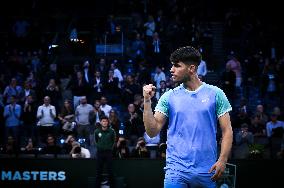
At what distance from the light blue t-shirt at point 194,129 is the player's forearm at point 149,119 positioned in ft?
0.75

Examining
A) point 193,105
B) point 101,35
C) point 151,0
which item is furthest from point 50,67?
point 193,105

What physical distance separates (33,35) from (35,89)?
6.52m

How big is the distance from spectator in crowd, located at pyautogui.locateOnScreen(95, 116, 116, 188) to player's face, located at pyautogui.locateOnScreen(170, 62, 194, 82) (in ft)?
28.7

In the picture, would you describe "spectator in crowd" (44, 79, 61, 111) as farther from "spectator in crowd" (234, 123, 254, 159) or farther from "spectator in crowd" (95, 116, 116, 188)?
"spectator in crowd" (234, 123, 254, 159)

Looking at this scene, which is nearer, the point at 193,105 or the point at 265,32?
the point at 193,105

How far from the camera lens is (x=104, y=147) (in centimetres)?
1471

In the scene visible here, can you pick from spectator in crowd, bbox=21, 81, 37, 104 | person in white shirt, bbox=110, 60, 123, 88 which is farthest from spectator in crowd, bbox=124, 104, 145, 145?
spectator in crowd, bbox=21, 81, 37, 104

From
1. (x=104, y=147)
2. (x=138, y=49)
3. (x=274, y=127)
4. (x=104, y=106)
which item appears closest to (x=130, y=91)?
(x=104, y=106)

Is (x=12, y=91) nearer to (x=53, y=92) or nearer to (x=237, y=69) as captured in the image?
(x=53, y=92)

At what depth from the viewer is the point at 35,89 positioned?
19.4 metres

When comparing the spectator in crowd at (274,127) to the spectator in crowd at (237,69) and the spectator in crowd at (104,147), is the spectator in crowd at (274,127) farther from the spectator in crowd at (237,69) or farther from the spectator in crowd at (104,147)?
the spectator in crowd at (104,147)

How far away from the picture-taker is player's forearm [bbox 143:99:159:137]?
19.1 ft

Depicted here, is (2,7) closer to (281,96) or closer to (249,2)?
(249,2)

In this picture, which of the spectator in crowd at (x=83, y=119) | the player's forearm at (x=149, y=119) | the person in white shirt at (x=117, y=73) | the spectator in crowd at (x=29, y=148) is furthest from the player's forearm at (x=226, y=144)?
the person in white shirt at (x=117, y=73)
